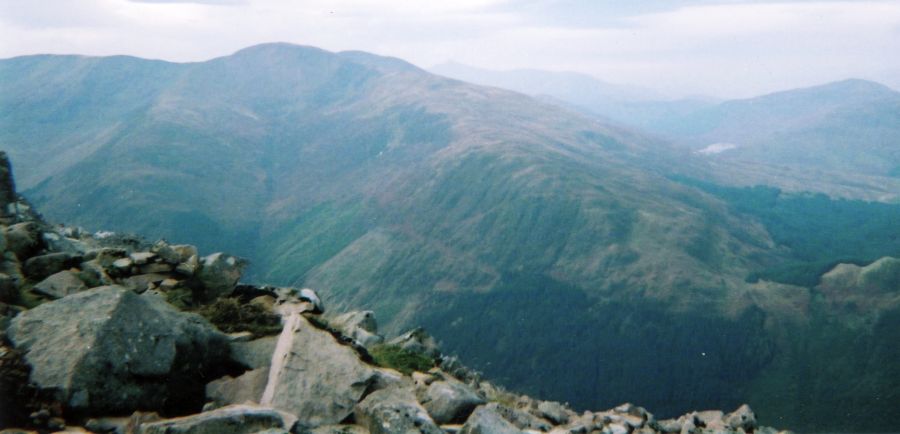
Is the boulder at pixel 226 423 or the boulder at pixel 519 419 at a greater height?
the boulder at pixel 226 423

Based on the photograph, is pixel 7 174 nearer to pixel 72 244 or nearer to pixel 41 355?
pixel 72 244

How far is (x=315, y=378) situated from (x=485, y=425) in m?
4.59

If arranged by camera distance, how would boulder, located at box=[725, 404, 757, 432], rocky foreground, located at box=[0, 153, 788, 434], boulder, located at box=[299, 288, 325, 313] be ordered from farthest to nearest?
boulder, located at box=[725, 404, 757, 432] < boulder, located at box=[299, 288, 325, 313] < rocky foreground, located at box=[0, 153, 788, 434]

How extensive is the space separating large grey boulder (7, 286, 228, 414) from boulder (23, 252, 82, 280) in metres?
5.25

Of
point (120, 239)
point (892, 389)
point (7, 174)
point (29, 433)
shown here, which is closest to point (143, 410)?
point (29, 433)

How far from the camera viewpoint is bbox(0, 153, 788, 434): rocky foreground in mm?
11891

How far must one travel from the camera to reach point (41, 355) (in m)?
12.5

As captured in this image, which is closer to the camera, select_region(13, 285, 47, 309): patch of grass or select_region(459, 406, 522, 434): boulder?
select_region(459, 406, 522, 434): boulder

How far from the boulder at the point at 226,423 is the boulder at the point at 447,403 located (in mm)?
4572

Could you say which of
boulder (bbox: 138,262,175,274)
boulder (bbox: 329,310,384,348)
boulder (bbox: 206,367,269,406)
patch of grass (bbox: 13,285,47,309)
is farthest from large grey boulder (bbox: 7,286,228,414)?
boulder (bbox: 329,310,384,348)

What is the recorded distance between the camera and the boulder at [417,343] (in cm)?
2683

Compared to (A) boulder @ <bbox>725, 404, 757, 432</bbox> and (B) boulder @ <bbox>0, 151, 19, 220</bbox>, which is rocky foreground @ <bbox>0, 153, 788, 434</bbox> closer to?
(B) boulder @ <bbox>0, 151, 19, 220</bbox>

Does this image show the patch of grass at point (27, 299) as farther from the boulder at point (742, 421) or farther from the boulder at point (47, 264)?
the boulder at point (742, 421)

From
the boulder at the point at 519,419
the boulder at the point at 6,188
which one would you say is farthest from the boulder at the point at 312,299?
the boulder at the point at 6,188
